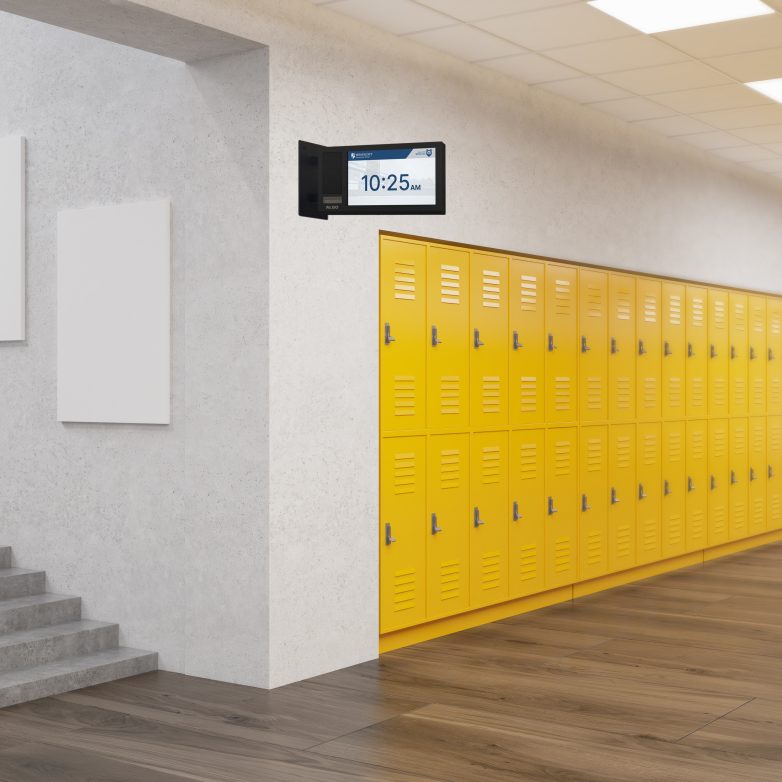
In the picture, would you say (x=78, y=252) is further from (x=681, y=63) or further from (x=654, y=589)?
(x=654, y=589)

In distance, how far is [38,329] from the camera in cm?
607

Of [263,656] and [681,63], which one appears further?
[681,63]

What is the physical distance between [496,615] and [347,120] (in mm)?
2912

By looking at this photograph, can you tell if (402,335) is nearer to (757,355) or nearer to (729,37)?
(729,37)

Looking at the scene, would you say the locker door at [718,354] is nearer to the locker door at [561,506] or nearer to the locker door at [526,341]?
the locker door at [561,506]

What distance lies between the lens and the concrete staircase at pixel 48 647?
201 inches

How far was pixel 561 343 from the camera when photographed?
7.36 m

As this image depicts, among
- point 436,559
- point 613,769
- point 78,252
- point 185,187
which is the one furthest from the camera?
point 436,559

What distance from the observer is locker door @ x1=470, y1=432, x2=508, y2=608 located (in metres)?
6.59

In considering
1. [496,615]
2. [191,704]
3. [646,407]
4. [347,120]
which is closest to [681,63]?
[347,120]

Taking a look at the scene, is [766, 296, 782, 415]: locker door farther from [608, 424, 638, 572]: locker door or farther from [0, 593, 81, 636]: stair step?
[0, 593, 81, 636]: stair step

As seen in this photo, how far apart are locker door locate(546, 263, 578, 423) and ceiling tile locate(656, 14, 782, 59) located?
157 centimetres

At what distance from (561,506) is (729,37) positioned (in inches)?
113

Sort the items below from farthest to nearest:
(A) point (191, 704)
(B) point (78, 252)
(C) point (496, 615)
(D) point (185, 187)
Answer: (C) point (496, 615) < (B) point (78, 252) < (D) point (185, 187) < (A) point (191, 704)
